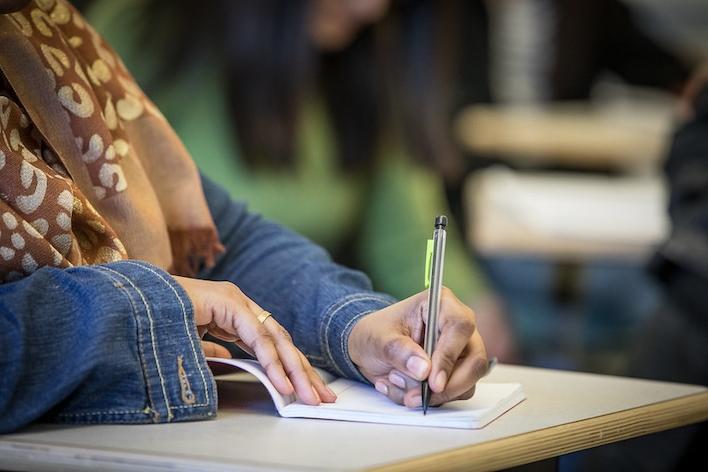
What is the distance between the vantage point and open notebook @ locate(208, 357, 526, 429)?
0.91m

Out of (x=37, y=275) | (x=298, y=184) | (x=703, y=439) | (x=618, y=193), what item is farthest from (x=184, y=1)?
(x=37, y=275)

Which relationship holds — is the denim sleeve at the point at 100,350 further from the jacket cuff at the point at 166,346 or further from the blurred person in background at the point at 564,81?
the blurred person in background at the point at 564,81

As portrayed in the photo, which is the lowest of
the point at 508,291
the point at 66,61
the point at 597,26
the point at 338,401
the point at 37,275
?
the point at 508,291

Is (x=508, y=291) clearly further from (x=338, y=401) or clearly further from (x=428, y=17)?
(x=338, y=401)

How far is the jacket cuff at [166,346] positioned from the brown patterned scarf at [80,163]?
0.06m

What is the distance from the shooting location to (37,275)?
885 millimetres

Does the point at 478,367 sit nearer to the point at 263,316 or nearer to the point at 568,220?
the point at 263,316

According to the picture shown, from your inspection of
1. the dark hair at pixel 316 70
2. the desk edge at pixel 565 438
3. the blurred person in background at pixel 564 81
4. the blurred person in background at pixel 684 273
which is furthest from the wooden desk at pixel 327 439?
the blurred person in background at pixel 564 81

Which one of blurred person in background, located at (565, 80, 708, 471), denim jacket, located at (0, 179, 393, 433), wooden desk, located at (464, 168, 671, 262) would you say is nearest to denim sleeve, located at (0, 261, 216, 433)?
denim jacket, located at (0, 179, 393, 433)

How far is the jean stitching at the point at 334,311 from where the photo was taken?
1.06 meters

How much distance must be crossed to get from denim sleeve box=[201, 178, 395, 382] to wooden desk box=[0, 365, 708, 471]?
0.22ft

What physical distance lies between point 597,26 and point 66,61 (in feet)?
10.8

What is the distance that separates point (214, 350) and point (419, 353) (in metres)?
0.16

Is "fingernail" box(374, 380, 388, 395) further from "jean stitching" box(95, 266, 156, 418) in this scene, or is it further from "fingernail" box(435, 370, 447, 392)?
"jean stitching" box(95, 266, 156, 418)
